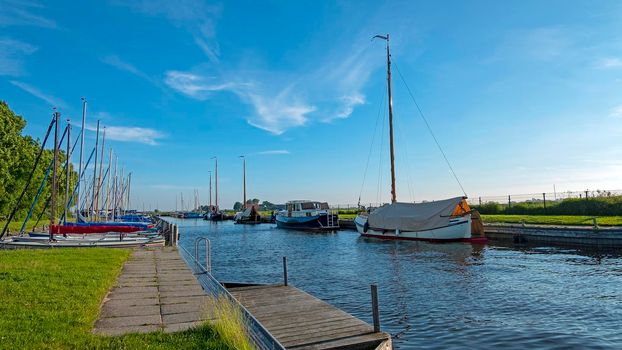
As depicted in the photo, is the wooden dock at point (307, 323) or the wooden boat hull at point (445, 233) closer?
the wooden dock at point (307, 323)

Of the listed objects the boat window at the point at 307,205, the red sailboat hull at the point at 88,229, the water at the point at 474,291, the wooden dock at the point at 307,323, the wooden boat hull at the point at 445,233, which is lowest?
the water at the point at 474,291

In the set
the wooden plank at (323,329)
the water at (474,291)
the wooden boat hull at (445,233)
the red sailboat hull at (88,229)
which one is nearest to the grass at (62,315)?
the wooden plank at (323,329)

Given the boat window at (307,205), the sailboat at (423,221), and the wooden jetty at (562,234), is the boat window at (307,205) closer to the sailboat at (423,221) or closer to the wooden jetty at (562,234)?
the sailboat at (423,221)

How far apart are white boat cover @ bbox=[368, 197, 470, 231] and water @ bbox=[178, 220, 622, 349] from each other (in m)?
6.10

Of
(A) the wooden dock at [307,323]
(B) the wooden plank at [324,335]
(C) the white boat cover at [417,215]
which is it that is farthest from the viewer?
(C) the white boat cover at [417,215]

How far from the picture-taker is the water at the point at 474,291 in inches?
398

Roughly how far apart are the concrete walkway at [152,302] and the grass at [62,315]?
0.32 meters

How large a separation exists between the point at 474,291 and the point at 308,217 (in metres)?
45.1

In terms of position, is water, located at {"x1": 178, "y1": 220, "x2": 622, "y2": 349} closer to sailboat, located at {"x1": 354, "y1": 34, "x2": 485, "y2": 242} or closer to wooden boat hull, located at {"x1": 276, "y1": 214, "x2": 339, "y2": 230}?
sailboat, located at {"x1": 354, "y1": 34, "x2": 485, "y2": 242}

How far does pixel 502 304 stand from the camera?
13.0 meters

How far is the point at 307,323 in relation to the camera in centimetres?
918

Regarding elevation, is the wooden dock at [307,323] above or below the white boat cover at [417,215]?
below

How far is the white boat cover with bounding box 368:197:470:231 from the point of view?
33.8 metres

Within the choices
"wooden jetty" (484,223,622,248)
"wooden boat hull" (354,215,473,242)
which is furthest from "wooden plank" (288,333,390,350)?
"wooden boat hull" (354,215,473,242)
